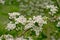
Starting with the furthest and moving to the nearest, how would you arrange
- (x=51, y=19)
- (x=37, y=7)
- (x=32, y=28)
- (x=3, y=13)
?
(x=3, y=13) → (x=37, y=7) → (x=51, y=19) → (x=32, y=28)

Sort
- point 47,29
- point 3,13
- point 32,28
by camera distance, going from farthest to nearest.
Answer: point 3,13, point 47,29, point 32,28

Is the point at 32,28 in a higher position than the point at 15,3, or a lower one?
lower

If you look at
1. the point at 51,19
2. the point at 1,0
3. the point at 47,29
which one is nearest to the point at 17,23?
Result: the point at 51,19

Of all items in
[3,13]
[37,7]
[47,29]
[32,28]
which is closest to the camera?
[32,28]

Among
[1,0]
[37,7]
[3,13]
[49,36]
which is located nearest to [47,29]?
[49,36]

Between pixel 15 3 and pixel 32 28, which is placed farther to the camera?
pixel 15 3

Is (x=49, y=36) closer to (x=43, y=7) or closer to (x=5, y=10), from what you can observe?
(x=43, y=7)

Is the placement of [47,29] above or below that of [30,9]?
below

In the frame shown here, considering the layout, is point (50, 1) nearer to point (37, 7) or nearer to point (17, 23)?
point (37, 7)

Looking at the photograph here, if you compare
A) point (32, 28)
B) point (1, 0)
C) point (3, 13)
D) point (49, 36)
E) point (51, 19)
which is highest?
point (3, 13)
